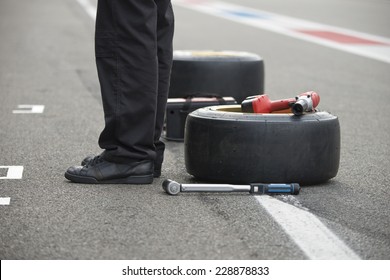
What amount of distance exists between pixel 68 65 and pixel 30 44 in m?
2.69

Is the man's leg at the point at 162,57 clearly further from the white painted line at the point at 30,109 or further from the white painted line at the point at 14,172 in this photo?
the white painted line at the point at 30,109

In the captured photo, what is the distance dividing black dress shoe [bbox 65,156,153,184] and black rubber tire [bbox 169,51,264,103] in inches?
72.3

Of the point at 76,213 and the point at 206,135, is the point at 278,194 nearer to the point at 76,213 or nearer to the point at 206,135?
the point at 206,135

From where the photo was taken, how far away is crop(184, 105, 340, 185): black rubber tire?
444 centimetres

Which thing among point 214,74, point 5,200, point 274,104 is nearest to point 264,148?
point 274,104

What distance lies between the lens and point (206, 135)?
4539mm

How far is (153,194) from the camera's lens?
4.39m

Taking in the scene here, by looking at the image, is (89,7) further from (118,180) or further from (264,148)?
(264,148)

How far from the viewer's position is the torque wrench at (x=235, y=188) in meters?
4.32

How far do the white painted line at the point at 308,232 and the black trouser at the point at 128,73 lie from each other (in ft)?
Answer: 2.17

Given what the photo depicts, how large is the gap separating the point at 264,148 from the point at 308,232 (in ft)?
2.54

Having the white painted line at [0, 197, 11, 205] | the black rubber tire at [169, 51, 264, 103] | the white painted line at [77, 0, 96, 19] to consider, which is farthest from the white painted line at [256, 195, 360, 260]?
the white painted line at [77, 0, 96, 19]

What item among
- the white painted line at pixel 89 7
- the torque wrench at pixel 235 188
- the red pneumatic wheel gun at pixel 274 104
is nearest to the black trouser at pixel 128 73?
the torque wrench at pixel 235 188
